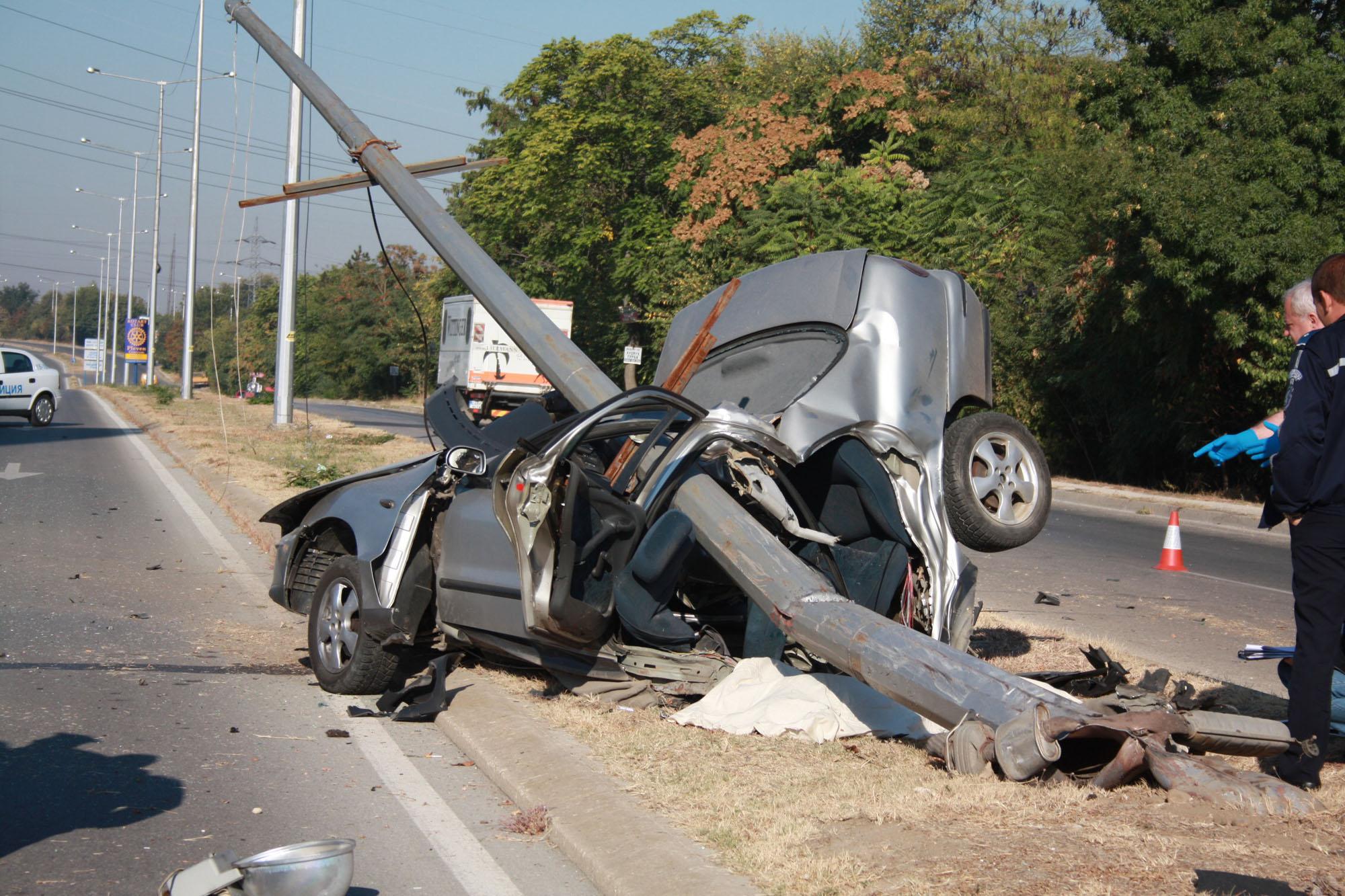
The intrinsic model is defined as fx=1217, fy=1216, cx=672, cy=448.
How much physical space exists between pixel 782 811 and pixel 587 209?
3727 cm

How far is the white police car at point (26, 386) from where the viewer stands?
2764cm

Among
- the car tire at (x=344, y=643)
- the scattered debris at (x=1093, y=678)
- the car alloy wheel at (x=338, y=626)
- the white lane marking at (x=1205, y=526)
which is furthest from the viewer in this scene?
the white lane marking at (x=1205, y=526)

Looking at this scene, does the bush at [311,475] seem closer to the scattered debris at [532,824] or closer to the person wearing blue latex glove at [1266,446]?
the scattered debris at [532,824]

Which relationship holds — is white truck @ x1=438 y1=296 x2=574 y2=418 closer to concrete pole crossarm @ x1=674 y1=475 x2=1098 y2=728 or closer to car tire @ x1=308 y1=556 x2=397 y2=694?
car tire @ x1=308 y1=556 x2=397 y2=694

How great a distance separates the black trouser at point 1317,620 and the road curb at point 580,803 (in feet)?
7.01

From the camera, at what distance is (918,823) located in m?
3.79

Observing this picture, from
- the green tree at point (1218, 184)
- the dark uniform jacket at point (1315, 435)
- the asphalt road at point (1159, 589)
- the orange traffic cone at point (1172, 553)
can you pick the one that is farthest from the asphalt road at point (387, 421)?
the dark uniform jacket at point (1315, 435)

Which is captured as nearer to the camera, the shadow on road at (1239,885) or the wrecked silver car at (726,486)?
the shadow on road at (1239,885)

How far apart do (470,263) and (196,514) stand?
25.5 ft

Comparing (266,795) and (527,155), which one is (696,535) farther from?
(527,155)

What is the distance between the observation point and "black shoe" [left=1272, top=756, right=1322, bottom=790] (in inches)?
164

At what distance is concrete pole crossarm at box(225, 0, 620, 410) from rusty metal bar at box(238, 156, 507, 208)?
355 mm


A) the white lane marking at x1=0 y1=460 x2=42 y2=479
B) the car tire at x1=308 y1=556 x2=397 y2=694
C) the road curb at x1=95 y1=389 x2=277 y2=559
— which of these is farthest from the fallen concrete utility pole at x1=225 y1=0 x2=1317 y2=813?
the white lane marking at x1=0 y1=460 x2=42 y2=479

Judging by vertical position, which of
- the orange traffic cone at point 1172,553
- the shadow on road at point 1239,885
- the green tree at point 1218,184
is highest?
the green tree at point 1218,184
